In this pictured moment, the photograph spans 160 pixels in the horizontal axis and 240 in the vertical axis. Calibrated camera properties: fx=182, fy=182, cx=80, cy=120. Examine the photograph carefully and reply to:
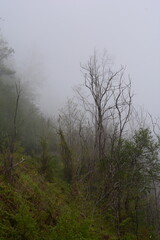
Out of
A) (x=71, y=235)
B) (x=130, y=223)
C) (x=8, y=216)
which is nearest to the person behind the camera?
(x=71, y=235)

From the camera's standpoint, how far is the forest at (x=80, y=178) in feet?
10.1

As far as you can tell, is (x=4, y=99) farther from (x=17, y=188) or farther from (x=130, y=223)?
(x=130, y=223)

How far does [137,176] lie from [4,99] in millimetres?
9313

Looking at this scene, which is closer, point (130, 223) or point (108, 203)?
point (108, 203)

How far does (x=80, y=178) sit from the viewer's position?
296 inches

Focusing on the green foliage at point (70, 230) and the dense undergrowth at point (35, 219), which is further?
the dense undergrowth at point (35, 219)

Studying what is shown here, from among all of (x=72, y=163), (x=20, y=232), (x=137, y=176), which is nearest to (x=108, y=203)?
(x=137, y=176)

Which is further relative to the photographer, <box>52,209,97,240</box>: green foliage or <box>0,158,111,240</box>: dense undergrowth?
<box>0,158,111,240</box>: dense undergrowth

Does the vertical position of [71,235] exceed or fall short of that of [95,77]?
it falls short

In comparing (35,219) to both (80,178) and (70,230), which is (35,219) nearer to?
(70,230)

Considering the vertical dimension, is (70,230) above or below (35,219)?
above

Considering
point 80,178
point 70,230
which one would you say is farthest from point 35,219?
point 80,178

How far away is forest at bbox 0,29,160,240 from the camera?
3086mm

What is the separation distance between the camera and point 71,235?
246 cm
